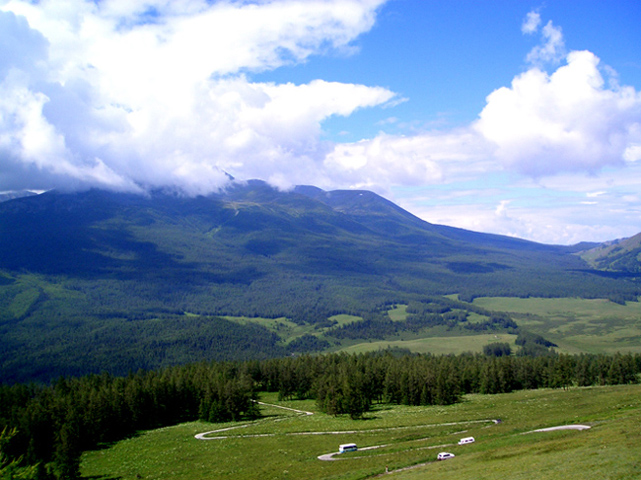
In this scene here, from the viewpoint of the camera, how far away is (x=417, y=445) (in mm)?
54219

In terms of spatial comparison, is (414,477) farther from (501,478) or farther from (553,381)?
(553,381)

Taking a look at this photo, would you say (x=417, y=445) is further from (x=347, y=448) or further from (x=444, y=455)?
(x=444, y=455)

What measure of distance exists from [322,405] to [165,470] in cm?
4518

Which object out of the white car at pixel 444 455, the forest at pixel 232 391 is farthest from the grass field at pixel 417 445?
the forest at pixel 232 391

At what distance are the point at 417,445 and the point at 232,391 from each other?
4822 centimetres

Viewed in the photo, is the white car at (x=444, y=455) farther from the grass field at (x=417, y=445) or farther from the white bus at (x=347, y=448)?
the white bus at (x=347, y=448)

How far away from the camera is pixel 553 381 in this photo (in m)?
112

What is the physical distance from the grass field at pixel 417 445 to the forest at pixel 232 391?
4.85 meters

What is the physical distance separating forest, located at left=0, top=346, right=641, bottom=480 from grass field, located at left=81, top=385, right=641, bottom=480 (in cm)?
485

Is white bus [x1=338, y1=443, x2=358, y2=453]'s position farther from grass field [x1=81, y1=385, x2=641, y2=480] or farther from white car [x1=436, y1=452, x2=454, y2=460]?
white car [x1=436, y1=452, x2=454, y2=460]

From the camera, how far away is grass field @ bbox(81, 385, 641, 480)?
34906 millimetres

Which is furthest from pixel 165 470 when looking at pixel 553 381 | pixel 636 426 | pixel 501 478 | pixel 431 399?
pixel 553 381

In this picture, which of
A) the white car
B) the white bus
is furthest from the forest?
the white car

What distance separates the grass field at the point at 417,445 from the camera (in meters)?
34.9
